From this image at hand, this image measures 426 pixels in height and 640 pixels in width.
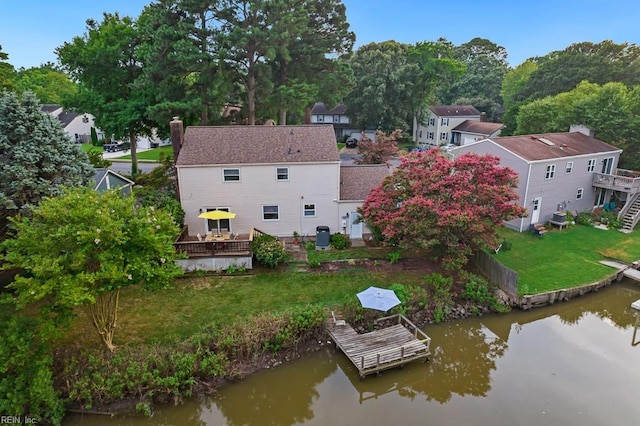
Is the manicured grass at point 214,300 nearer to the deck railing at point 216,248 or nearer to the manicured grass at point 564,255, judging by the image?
the deck railing at point 216,248

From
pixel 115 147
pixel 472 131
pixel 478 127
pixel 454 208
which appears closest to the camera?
pixel 454 208

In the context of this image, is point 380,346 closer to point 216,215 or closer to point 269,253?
point 269,253

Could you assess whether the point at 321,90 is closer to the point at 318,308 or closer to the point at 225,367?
the point at 318,308

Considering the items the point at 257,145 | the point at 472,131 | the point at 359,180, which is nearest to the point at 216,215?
the point at 257,145

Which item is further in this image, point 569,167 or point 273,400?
point 569,167

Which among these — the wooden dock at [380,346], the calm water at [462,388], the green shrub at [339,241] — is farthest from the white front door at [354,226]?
the wooden dock at [380,346]

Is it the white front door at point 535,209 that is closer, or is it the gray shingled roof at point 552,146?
the white front door at point 535,209

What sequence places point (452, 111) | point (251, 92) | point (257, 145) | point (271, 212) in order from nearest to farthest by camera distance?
point (257, 145) → point (271, 212) → point (251, 92) → point (452, 111)
